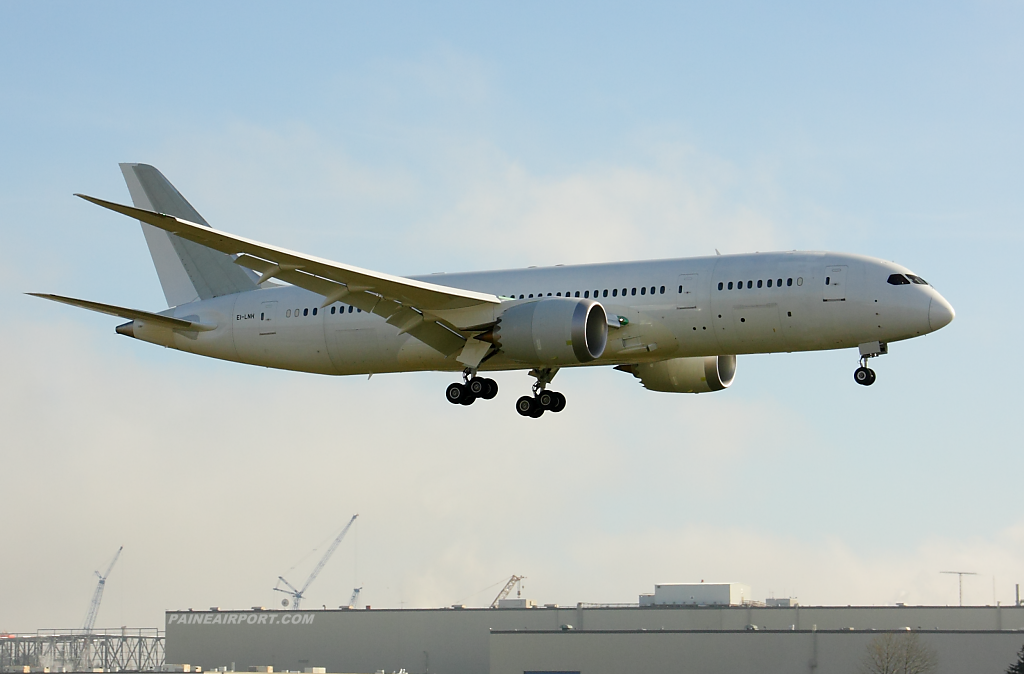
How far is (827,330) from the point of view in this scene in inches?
1809

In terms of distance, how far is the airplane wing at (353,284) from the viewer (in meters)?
40.2

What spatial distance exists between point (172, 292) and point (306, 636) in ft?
161

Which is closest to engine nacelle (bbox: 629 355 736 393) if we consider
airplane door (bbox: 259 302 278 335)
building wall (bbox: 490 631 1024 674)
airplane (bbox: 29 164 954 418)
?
airplane (bbox: 29 164 954 418)

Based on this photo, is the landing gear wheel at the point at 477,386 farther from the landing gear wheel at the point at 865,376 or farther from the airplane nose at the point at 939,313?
the airplane nose at the point at 939,313

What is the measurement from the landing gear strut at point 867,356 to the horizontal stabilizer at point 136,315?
2634 centimetres

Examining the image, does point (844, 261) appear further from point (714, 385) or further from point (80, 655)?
point (80, 655)

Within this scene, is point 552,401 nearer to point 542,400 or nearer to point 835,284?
point 542,400

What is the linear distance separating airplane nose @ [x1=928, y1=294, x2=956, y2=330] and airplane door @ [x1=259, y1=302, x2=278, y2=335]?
25.8 m

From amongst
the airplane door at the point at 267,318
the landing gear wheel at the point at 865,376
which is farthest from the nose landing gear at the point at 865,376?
the airplane door at the point at 267,318

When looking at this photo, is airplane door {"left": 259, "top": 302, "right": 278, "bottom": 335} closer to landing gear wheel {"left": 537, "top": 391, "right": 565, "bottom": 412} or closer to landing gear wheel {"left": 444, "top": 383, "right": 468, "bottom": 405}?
landing gear wheel {"left": 444, "top": 383, "right": 468, "bottom": 405}

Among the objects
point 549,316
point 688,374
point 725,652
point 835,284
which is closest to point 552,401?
point 688,374

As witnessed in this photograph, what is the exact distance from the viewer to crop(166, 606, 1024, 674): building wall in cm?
8512

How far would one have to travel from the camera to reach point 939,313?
45.4m

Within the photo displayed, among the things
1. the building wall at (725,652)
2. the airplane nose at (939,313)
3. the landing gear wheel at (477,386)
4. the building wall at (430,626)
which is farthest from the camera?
the building wall at (430,626)
